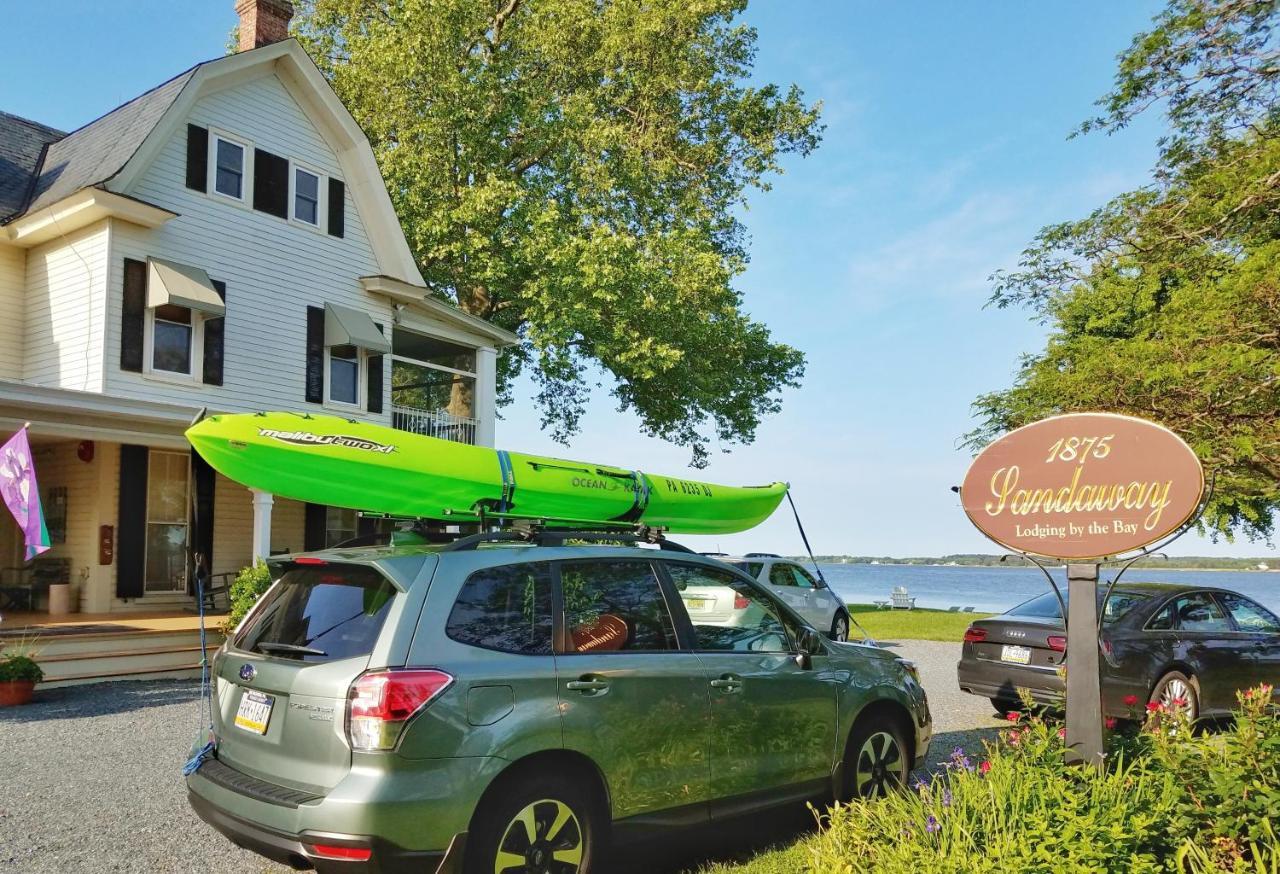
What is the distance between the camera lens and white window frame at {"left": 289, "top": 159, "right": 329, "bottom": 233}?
17438 millimetres

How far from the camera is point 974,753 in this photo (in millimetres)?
7598

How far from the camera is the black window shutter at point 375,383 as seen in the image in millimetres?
18250

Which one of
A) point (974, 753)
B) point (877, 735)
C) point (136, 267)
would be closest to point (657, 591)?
point (877, 735)

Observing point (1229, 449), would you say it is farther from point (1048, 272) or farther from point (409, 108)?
point (409, 108)

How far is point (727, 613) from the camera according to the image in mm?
5277

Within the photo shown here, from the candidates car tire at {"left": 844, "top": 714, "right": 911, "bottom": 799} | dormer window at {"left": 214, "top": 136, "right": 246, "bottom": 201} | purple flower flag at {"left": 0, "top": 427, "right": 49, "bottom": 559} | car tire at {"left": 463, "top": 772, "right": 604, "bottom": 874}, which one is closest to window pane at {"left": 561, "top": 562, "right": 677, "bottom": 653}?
car tire at {"left": 463, "top": 772, "right": 604, "bottom": 874}

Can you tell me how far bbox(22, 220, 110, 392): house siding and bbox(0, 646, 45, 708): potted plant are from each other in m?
5.38

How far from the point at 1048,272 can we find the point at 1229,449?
8004 millimetres

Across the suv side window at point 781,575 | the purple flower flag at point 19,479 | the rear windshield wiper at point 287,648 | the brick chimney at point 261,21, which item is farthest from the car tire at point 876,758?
the brick chimney at point 261,21

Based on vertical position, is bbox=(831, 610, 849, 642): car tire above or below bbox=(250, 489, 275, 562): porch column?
below

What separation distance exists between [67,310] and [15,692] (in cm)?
747

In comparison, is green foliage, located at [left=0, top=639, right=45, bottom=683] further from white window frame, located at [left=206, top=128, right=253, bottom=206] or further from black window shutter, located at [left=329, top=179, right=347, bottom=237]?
black window shutter, located at [left=329, top=179, right=347, bottom=237]

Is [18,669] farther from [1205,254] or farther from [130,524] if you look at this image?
[1205,254]

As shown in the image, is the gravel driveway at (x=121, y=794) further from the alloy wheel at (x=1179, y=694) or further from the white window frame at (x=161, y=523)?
the white window frame at (x=161, y=523)
